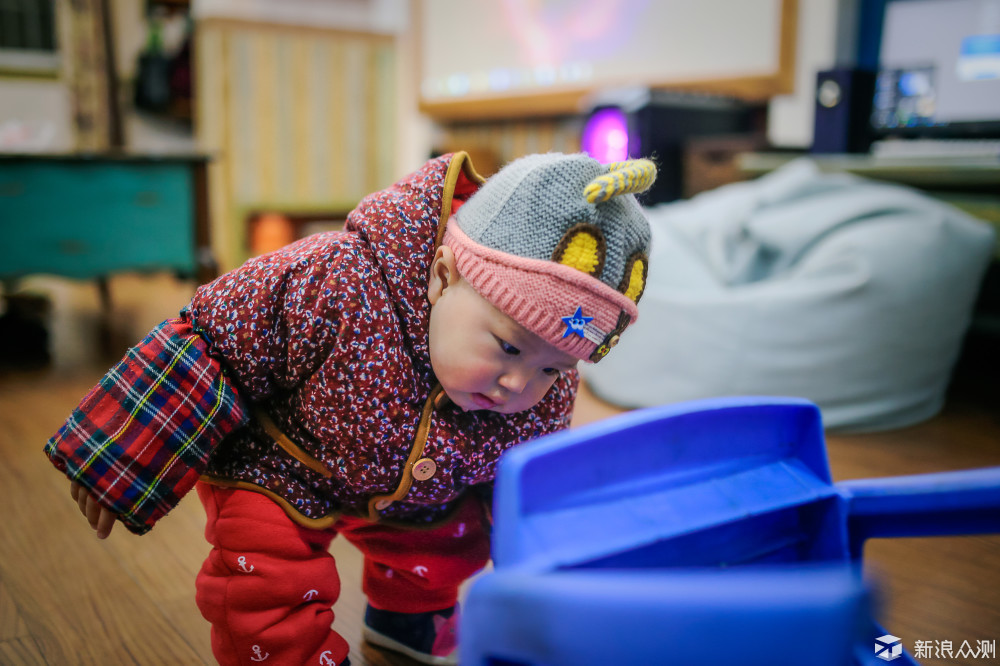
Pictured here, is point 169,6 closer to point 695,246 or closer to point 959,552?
point 695,246

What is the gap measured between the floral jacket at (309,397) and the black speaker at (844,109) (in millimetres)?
1763

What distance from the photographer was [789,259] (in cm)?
163

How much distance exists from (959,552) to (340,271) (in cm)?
85

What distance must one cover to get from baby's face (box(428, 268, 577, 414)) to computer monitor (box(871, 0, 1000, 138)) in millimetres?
1811

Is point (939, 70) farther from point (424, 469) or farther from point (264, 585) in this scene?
point (264, 585)

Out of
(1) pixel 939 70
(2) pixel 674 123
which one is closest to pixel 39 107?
(2) pixel 674 123

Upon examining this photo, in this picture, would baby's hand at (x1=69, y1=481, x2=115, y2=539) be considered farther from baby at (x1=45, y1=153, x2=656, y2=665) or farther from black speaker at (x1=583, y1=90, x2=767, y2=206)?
black speaker at (x1=583, y1=90, x2=767, y2=206)


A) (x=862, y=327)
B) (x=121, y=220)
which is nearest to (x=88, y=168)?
(x=121, y=220)

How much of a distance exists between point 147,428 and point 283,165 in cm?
382

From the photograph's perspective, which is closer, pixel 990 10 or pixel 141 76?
pixel 990 10

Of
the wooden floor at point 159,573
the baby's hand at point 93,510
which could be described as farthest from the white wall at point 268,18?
the baby's hand at point 93,510

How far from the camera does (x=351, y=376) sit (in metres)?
0.59

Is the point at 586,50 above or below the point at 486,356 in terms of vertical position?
above

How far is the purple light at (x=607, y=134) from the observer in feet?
8.05
